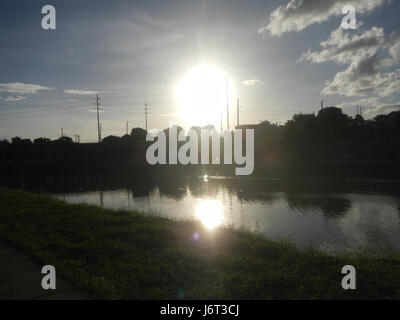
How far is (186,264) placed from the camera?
8031mm

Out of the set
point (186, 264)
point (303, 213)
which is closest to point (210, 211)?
point (303, 213)

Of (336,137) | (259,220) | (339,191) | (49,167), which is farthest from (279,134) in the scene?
(259,220)

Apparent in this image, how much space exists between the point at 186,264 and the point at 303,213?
16838 millimetres

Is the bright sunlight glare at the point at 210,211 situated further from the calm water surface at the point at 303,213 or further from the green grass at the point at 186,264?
the green grass at the point at 186,264

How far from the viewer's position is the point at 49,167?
94.9 m

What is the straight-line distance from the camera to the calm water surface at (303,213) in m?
16.0

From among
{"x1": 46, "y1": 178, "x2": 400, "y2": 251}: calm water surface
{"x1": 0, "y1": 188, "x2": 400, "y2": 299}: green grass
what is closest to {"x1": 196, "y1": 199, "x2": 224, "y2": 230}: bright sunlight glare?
{"x1": 46, "y1": 178, "x2": 400, "y2": 251}: calm water surface

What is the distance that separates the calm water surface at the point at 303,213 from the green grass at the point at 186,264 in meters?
3.15

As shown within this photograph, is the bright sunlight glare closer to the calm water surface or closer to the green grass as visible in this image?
the calm water surface

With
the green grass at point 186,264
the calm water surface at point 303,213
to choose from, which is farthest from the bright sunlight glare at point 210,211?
the green grass at point 186,264

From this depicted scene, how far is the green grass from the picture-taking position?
6488mm

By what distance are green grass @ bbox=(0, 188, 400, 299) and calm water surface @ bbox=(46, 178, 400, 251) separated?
10.3 ft
